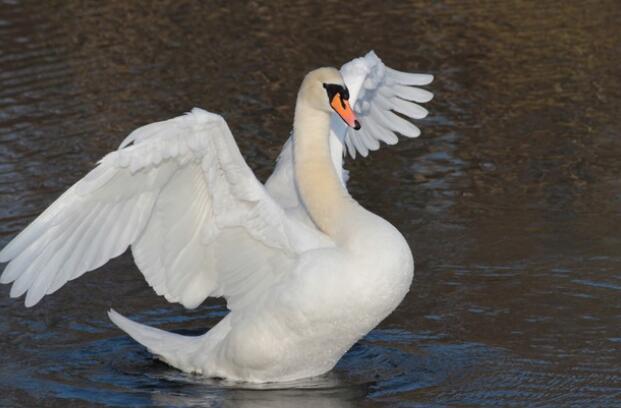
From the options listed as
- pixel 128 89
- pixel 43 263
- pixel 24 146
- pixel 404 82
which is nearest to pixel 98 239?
pixel 43 263

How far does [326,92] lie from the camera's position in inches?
307

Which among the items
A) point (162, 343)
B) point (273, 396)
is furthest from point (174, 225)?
point (273, 396)

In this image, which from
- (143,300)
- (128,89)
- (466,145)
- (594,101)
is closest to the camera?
(143,300)

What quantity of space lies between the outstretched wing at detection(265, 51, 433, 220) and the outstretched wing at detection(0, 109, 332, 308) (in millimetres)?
973

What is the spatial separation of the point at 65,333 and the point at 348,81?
7.82ft

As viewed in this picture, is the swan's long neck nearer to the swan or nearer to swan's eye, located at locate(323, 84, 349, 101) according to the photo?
the swan

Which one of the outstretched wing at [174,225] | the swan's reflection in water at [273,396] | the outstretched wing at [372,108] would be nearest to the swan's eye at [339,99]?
the outstretched wing at [174,225]

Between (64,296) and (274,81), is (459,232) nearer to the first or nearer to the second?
(64,296)

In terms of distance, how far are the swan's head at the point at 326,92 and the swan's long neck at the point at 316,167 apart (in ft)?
0.20

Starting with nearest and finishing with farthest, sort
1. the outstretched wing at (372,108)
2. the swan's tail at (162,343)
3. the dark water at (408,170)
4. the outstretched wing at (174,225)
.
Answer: the outstretched wing at (174,225)
the dark water at (408,170)
the swan's tail at (162,343)
the outstretched wing at (372,108)

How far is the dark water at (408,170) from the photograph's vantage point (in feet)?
26.8

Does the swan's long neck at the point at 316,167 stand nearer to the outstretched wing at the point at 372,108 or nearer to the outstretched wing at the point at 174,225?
the outstretched wing at the point at 174,225

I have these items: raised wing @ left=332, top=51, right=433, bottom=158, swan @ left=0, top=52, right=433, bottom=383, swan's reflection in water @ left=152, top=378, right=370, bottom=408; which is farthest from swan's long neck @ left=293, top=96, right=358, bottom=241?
raised wing @ left=332, top=51, right=433, bottom=158

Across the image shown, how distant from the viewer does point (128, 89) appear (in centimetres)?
1454
